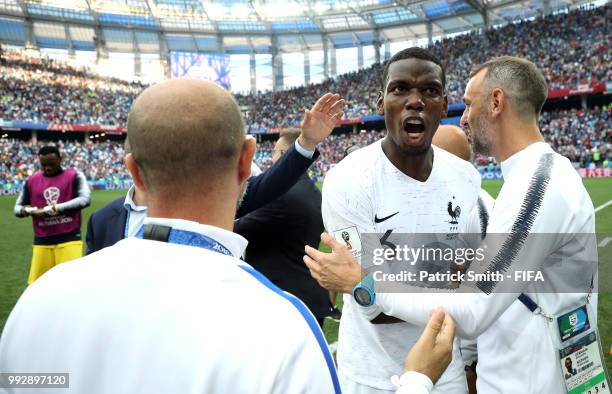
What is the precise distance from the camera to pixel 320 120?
3055 millimetres

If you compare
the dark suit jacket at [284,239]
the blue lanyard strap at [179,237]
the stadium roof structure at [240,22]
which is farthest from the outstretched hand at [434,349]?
the stadium roof structure at [240,22]

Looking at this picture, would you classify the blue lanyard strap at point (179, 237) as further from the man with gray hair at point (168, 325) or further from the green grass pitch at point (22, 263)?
the green grass pitch at point (22, 263)

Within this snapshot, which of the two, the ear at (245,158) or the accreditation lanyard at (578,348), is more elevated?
the ear at (245,158)

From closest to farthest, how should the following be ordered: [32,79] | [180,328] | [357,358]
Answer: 1. [180,328]
2. [357,358]
3. [32,79]

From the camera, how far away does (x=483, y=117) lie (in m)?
2.33

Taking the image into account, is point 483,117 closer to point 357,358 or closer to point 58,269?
point 357,358

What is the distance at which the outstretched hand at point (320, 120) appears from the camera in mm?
3025

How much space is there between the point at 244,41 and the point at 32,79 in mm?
25544

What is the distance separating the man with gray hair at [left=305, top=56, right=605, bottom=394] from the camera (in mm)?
1764

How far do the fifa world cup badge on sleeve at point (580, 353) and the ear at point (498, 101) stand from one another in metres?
0.94

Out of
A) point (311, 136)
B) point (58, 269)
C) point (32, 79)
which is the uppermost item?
point (32, 79)

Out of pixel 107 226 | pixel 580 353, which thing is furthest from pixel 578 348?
pixel 107 226

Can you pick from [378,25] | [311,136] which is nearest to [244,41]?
[378,25]

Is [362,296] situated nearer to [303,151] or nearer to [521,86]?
[521,86]
